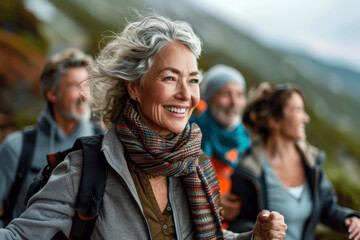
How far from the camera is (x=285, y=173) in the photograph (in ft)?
10.1

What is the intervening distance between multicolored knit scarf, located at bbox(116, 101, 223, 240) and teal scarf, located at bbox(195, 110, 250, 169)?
164cm

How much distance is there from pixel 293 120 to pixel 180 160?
1784mm

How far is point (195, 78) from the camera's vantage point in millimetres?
1719

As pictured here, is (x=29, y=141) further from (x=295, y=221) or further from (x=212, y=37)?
(x=212, y=37)

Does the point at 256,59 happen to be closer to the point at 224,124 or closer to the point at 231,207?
the point at 224,124

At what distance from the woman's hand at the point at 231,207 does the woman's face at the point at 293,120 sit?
30.5 inches

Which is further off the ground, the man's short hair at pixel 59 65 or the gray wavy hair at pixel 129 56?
the gray wavy hair at pixel 129 56

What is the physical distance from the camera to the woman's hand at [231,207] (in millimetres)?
2916

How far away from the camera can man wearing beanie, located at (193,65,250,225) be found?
137 inches

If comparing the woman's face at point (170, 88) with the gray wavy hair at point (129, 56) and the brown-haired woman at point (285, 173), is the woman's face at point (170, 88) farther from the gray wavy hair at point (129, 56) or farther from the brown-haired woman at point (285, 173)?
the brown-haired woman at point (285, 173)

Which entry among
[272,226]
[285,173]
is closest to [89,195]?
[272,226]

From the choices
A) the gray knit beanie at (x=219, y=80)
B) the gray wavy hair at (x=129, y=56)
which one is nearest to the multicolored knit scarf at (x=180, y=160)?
the gray wavy hair at (x=129, y=56)

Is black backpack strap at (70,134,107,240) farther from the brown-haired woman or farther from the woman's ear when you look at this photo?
the brown-haired woman

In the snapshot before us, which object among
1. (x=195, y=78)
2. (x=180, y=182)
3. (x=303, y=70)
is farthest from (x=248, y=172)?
(x=303, y=70)
